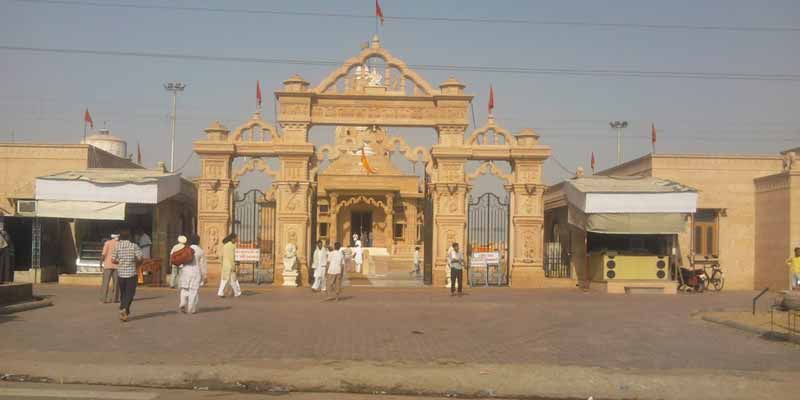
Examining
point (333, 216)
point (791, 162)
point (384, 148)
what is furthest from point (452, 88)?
point (333, 216)

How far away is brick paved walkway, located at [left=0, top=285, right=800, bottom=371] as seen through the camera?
10.6m

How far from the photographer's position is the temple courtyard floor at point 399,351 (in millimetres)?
8891

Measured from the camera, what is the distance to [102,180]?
22203 millimetres

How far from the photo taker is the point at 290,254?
23078 mm

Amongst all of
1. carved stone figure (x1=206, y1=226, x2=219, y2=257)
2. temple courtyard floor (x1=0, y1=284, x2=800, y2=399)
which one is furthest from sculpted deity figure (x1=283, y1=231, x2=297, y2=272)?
temple courtyard floor (x1=0, y1=284, x2=800, y2=399)

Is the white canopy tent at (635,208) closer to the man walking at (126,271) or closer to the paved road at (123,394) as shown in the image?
the man walking at (126,271)

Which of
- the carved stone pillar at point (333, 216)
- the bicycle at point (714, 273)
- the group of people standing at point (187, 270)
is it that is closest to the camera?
the group of people standing at point (187, 270)

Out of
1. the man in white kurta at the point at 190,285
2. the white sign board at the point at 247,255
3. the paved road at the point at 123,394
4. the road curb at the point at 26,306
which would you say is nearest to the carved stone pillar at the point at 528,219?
the white sign board at the point at 247,255

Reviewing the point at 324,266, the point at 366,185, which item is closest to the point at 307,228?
the point at 324,266

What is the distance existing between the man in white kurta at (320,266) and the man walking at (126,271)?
24.5 ft

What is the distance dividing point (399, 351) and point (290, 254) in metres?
12.6

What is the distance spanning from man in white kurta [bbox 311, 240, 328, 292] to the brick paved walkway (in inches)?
82.0

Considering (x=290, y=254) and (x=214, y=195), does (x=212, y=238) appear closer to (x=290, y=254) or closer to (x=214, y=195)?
(x=214, y=195)

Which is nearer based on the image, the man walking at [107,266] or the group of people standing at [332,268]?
the man walking at [107,266]
